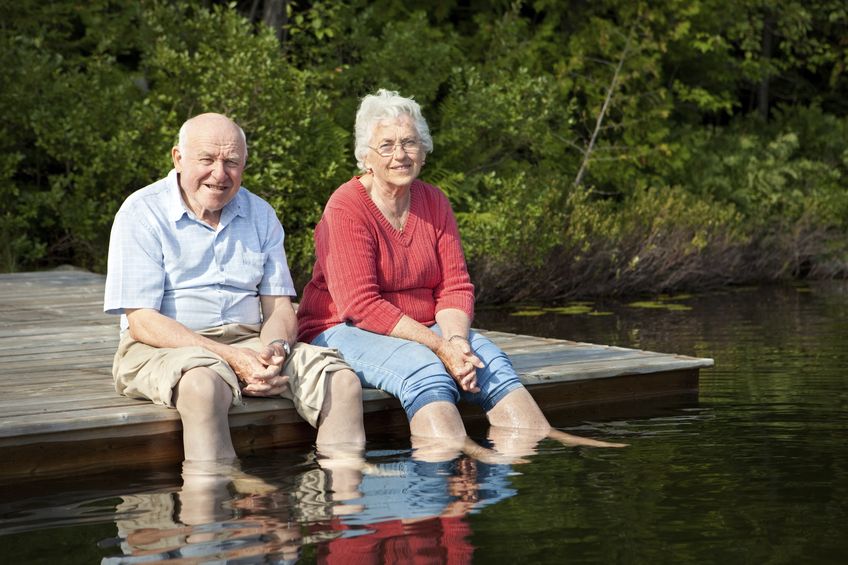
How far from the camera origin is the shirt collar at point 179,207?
5324 millimetres

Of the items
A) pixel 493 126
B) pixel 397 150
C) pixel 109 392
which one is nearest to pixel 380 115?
pixel 397 150

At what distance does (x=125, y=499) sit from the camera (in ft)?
15.9

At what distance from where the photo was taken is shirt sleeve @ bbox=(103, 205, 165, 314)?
205 inches

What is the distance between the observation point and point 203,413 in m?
5.04

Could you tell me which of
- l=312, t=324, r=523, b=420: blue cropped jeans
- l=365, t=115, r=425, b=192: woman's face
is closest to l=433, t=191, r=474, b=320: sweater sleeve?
Result: l=312, t=324, r=523, b=420: blue cropped jeans

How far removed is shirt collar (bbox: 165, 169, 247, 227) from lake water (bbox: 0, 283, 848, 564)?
38.9 inches

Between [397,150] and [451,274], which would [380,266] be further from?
[397,150]

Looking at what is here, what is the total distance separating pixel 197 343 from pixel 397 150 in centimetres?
120

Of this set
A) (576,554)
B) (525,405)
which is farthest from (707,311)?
(576,554)

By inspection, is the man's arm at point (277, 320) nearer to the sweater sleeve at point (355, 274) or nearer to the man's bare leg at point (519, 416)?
the sweater sleeve at point (355, 274)

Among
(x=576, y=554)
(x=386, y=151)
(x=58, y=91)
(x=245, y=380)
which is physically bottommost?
(x=576, y=554)

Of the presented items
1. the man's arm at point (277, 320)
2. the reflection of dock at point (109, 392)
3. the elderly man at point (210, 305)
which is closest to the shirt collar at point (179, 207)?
the elderly man at point (210, 305)

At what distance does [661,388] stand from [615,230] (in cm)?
699

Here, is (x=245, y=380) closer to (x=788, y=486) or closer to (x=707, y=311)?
(x=788, y=486)
